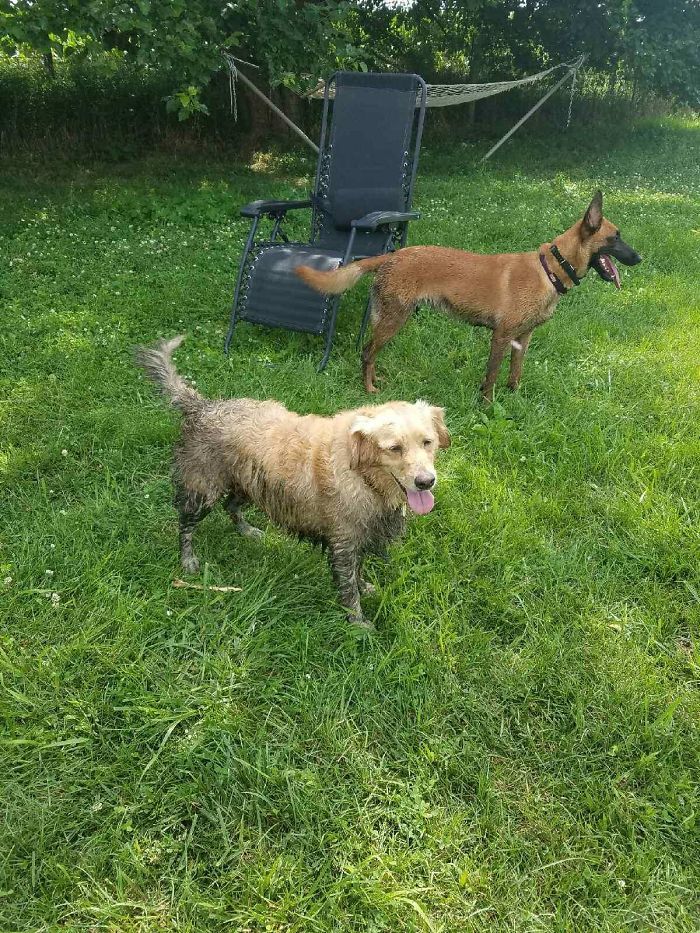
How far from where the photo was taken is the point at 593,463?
11.6 feet

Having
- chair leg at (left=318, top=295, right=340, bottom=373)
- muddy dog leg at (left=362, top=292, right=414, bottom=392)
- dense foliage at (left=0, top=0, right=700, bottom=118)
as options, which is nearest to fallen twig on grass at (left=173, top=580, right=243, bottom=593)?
muddy dog leg at (left=362, top=292, right=414, bottom=392)

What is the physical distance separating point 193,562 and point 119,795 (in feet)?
3.52

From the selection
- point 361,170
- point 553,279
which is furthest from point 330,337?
point 361,170

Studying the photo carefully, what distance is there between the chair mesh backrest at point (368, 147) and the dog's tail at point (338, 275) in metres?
1.36

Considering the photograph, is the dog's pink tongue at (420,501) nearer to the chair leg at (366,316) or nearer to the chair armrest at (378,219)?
the chair leg at (366,316)

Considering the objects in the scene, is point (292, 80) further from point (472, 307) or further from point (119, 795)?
point (119, 795)

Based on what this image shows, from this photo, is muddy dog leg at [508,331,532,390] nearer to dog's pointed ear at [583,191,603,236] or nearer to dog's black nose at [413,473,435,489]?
dog's pointed ear at [583,191,603,236]

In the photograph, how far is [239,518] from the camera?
3.09 metres

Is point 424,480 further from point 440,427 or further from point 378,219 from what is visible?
point 378,219

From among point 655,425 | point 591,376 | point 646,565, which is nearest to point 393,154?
point 591,376

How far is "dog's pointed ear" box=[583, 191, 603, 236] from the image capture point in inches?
148

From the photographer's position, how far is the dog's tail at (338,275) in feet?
13.8

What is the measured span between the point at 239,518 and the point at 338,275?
→ 2.02 metres

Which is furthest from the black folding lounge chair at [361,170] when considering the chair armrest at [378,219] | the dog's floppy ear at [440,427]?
the dog's floppy ear at [440,427]
